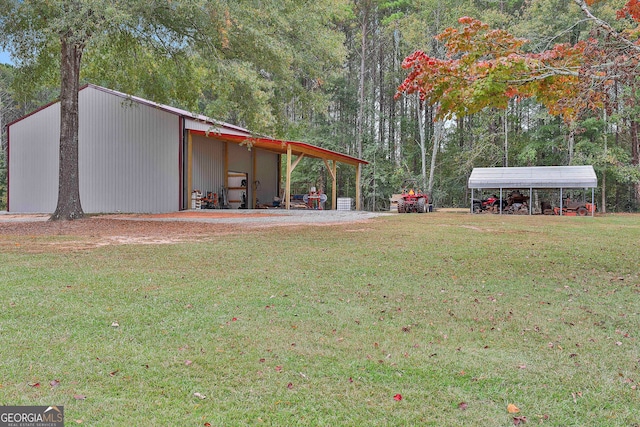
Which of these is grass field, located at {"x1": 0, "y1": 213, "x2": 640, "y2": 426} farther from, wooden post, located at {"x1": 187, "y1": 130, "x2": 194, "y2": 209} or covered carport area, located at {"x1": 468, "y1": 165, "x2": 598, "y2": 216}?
covered carport area, located at {"x1": 468, "y1": 165, "x2": 598, "y2": 216}

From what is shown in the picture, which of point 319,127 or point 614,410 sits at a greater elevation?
point 319,127

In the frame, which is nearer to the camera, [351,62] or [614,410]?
[614,410]

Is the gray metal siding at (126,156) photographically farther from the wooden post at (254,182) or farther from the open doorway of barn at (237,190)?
the wooden post at (254,182)

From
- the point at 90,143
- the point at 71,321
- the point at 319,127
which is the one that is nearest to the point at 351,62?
the point at 319,127

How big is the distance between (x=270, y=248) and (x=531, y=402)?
18.3 ft

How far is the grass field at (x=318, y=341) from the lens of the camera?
7.39 ft

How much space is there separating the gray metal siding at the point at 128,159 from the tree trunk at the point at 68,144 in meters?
4.74

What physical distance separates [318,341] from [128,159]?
54.1 feet

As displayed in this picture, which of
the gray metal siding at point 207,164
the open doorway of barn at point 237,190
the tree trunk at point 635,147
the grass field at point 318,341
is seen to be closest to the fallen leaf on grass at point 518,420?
the grass field at point 318,341

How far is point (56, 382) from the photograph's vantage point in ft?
7.95

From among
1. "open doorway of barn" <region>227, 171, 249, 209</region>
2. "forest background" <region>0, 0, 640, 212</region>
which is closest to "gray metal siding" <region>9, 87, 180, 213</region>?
"forest background" <region>0, 0, 640, 212</region>

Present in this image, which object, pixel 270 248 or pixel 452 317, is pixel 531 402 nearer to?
pixel 452 317

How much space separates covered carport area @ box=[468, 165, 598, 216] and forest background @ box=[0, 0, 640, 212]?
2372 mm

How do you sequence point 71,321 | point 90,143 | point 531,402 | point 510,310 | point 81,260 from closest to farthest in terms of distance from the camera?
point 531,402 → point 71,321 → point 510,310 → point 81,260 → point 90,143
